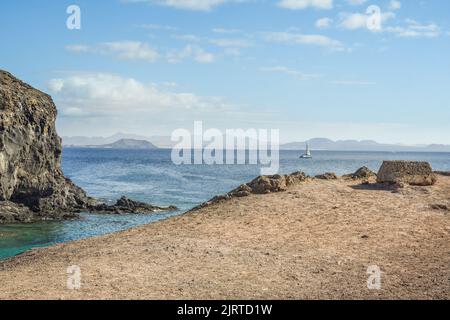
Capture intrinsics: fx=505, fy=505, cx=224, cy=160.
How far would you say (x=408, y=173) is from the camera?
24.4 meters

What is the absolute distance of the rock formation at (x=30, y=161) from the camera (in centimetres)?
3991

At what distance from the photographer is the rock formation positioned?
39.9m

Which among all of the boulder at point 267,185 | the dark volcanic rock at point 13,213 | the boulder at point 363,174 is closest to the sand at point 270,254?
the boulder at point 267,185

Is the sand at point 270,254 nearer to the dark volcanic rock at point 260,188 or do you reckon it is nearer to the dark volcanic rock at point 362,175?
the dark volcanic rock at point 260,188

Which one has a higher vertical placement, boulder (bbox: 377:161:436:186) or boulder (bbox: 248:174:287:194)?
boulder (bbox: 377:161:436:186)

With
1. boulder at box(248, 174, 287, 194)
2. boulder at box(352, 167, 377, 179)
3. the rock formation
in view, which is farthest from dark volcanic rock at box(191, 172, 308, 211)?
the rock formation

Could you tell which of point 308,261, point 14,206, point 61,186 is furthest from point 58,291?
point 61,186

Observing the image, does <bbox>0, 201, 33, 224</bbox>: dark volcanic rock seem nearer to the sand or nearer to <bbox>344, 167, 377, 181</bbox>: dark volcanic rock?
the sand

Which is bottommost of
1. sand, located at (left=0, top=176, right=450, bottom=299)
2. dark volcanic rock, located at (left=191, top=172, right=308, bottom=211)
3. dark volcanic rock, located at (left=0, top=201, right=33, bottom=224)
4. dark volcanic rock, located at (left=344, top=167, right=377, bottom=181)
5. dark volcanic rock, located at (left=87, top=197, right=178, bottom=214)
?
dark volcanic rock, located at (left=87, top=197, right=178, bottom=214)

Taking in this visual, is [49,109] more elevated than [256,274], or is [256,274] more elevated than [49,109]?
[49,109]

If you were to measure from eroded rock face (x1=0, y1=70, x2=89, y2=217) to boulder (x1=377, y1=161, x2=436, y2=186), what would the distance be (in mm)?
27177

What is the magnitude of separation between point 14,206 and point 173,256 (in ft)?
95.6

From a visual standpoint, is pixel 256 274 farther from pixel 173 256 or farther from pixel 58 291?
pixel 58 291

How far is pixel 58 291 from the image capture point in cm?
1203
